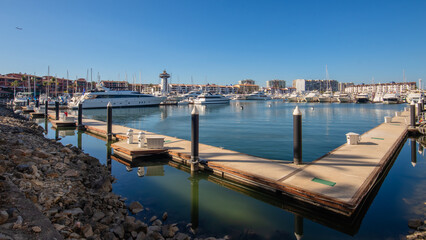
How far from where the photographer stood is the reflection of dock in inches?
267

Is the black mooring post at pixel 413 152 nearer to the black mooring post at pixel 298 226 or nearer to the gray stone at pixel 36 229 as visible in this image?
the black mooring post at pixel 298 226

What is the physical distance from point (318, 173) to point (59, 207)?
767 cm

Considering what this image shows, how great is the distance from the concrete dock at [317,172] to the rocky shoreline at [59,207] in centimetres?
327

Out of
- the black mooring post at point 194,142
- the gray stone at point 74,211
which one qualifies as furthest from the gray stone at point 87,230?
the black mooring post at point 194,142

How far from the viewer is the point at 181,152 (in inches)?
492

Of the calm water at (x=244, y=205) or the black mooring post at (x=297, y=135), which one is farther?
the black mooring post at (x=297, y=135)

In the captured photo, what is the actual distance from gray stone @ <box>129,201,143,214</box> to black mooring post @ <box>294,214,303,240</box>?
4.36m

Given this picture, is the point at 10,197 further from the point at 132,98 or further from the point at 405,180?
the point at 132,98

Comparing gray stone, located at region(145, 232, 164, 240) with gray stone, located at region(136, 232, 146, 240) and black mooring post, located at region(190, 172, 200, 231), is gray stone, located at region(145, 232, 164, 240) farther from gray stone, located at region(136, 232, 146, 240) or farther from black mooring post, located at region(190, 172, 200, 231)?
black mooring post, located at region(190, 172, 200, 231)

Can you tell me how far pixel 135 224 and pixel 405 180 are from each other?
10699 millimetres

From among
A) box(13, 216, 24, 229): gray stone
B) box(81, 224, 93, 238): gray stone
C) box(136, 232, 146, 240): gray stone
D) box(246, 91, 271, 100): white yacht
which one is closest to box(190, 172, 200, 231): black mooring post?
box(136, 232, 146, 240): gray stone

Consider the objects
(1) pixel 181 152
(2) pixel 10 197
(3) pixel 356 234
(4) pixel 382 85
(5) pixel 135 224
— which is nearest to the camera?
(2) pixel 10 197

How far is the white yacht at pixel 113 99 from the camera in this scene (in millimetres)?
64500

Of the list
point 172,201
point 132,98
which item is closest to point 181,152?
point 172,201
